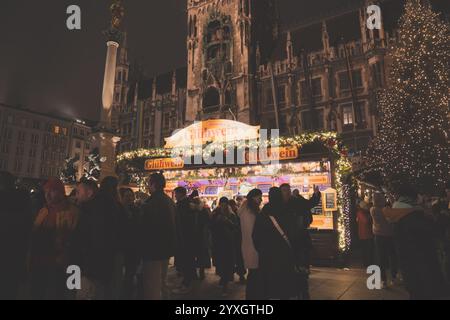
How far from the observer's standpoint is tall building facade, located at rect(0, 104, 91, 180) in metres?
53.1

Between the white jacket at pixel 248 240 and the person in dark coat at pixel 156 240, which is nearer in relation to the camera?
the person in dark coat at pixel 156 240

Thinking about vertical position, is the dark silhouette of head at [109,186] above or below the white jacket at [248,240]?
above

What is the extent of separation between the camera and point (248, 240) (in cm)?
484

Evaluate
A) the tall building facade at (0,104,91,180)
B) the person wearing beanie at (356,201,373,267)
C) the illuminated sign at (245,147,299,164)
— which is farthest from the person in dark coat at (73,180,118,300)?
the tall building facade at (0,104,91,180)

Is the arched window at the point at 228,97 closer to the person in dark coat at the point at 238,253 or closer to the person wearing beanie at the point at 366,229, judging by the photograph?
the person wearing beanie at the point at 366,229

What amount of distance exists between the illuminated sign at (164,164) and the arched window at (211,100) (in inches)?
885

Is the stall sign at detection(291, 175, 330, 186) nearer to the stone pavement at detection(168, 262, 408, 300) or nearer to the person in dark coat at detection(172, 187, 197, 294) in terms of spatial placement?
the stone pavement at detection(168, 262, 408, 300)

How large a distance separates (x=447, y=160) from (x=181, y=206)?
14057 mm

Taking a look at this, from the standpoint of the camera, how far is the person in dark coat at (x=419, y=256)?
3.65 meters

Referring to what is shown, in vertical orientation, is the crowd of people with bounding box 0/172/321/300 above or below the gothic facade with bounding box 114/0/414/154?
below

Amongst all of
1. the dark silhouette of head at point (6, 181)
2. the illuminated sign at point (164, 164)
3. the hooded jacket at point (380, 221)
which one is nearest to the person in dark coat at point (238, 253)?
the hooded jacket at point (380, 221)

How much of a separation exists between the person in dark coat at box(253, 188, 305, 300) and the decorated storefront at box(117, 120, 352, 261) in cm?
585

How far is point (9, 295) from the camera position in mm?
3518
